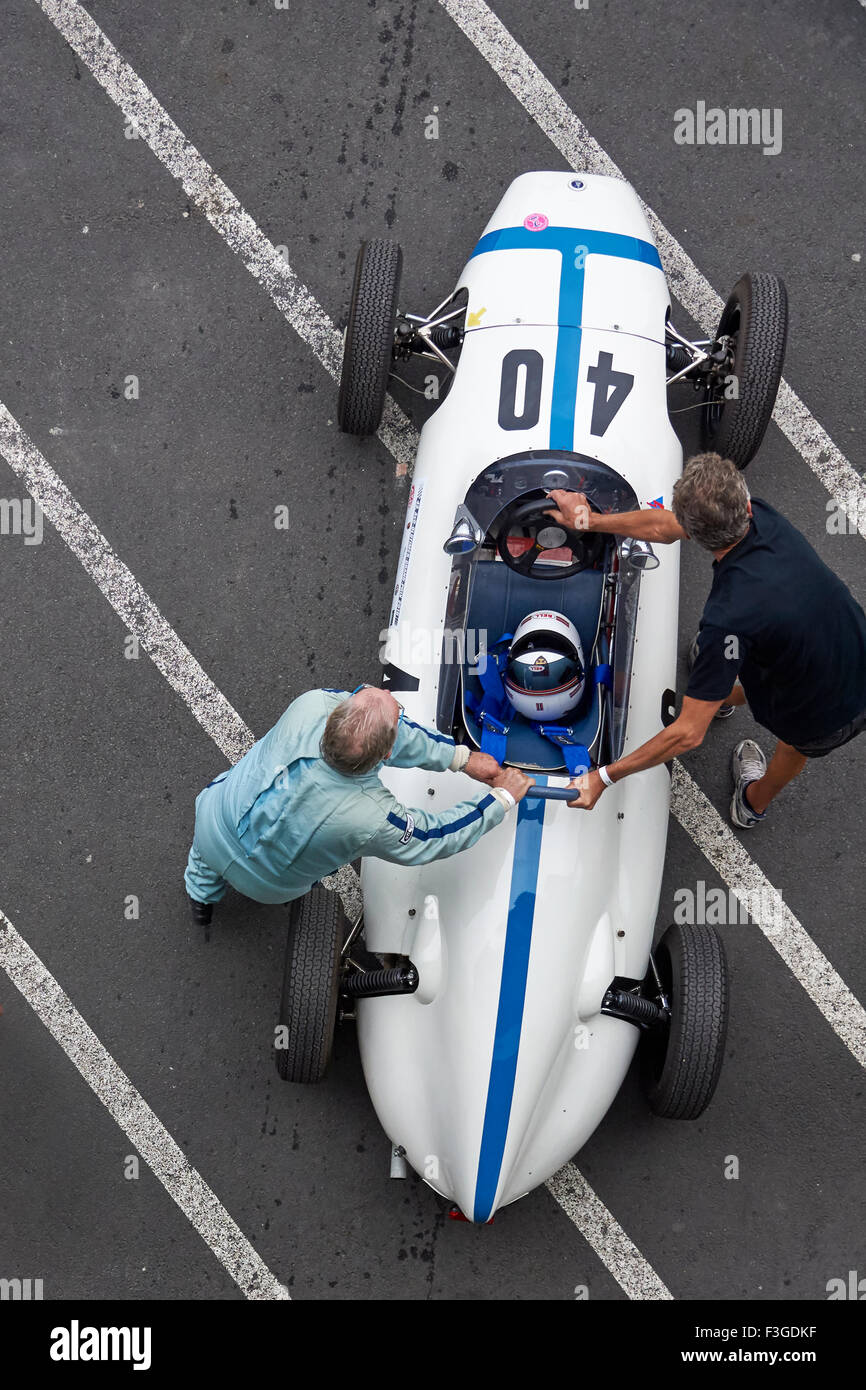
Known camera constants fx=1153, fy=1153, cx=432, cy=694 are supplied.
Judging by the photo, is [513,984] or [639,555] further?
[639,555]

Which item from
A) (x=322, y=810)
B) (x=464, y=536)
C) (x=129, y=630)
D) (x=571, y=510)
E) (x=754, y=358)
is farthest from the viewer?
(x=129, y=630)

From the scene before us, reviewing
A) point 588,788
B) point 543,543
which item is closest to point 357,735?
point 588,788

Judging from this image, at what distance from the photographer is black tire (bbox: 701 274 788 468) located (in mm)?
5055

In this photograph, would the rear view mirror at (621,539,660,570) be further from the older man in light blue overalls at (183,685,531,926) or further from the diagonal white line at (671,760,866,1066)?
the diagonal white line at (671,760,866,1066)

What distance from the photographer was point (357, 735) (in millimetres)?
3701

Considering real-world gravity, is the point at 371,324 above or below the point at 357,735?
above

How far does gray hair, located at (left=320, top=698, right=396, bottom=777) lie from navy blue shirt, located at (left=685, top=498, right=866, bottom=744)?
3.66 ft

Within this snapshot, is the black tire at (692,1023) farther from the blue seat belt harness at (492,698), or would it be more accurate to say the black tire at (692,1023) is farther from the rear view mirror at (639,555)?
the rear view mirror at (639,555)

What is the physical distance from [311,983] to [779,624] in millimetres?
2194

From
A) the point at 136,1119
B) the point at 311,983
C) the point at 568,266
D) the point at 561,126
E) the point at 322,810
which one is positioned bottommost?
the point at 136,1119

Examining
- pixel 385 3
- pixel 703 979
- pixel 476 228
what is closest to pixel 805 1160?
pixel 703 979

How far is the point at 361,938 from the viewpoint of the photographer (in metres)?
4.96

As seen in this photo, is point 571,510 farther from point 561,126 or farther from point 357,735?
point 561,126

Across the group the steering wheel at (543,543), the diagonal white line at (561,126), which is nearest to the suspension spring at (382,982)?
the steering wheel at (543,543)
